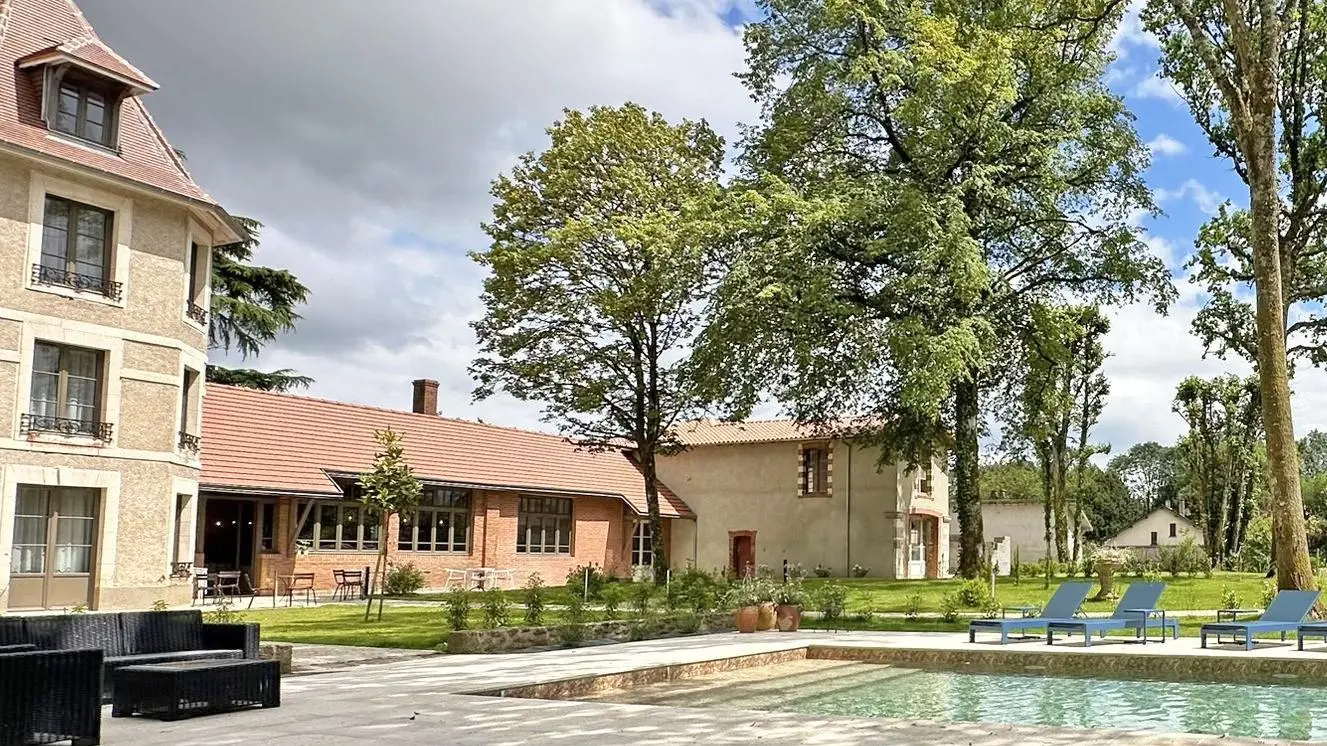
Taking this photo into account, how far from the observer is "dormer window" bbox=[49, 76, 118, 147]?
21.8m

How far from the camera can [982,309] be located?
91.9ft

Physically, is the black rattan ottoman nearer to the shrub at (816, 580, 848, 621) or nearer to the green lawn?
the shrub at (816, 580, 848, 621)

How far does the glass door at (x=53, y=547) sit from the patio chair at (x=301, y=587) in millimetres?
4955

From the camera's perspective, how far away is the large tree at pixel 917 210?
25.9 m

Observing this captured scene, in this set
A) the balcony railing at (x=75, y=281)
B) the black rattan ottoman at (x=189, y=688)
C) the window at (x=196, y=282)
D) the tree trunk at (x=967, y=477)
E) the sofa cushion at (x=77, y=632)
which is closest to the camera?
the black rattan ottoman at (x=189, y=688)

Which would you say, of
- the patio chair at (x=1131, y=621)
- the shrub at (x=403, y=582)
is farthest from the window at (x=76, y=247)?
the patio chair at (x=1131, y=621)

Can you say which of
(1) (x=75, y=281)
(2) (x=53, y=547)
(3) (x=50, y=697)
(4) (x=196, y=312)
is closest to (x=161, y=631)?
(3) (x=50, y=697)

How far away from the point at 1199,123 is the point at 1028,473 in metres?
58.0

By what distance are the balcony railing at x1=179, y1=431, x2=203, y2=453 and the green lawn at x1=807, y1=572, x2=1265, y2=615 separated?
45.5 feet

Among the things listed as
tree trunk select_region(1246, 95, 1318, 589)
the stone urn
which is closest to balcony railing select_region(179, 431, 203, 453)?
the stone urn

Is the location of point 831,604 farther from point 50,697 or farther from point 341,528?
point 341,528

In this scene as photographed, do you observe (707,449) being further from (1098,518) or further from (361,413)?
(1098,518)

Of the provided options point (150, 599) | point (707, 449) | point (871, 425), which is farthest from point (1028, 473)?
point (150, 599)

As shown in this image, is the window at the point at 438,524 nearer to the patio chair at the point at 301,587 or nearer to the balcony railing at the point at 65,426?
the patio chair at the point at 301,587
